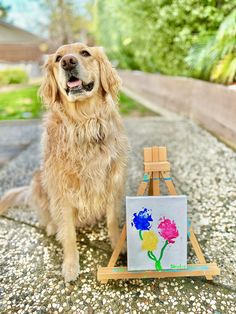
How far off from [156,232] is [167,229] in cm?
7

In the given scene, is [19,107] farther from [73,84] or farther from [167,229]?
[167,229]

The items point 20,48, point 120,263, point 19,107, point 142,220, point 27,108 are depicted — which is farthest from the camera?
point 20,48

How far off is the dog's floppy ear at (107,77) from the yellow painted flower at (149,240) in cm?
101

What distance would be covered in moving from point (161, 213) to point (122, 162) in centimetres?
55

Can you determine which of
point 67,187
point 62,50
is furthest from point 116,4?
point 67,187

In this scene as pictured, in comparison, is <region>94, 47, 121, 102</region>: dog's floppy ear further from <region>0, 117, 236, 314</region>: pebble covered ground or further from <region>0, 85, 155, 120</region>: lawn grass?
<region>0, 85, 155, 120</region>: lawn grass

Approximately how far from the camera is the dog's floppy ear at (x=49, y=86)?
2.09m

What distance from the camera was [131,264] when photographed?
184cm

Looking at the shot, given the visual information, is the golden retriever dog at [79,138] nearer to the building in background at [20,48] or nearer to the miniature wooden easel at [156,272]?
the miniature wooden easel at [156,272]

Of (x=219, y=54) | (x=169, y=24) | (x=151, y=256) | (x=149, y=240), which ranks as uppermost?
(x=169, y=24)

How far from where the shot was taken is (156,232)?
1.79 m

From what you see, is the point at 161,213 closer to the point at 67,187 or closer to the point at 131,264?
the point at 131,264

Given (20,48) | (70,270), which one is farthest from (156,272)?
(20,48)

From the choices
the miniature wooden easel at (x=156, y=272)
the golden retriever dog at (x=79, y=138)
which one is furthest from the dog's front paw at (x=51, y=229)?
the miniature wooden easel at (x=156, y=272)
